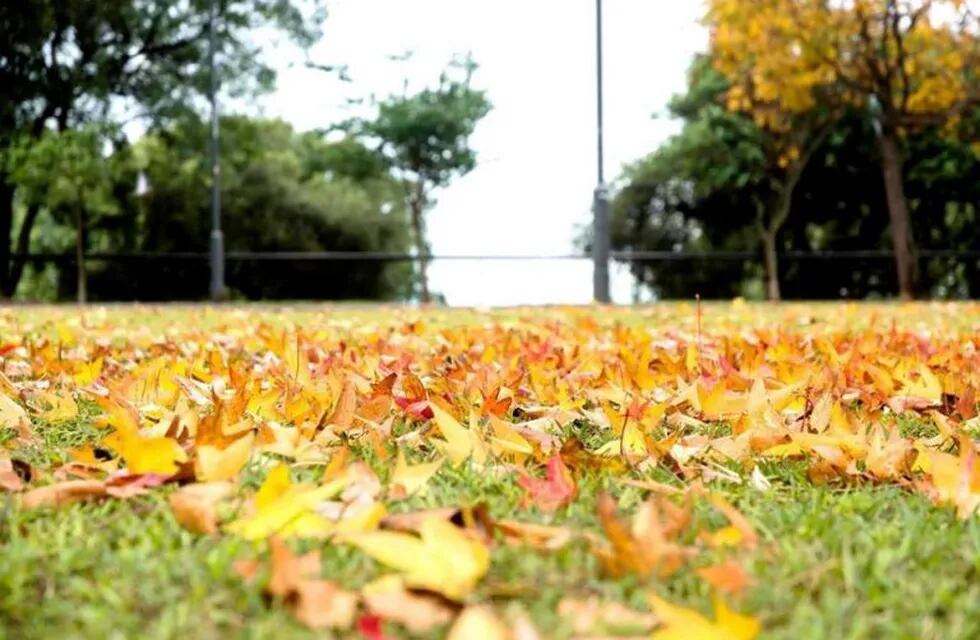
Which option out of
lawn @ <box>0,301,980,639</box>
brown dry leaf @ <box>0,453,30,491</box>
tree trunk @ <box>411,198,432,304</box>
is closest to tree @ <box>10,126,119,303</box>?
tree trunk @ <box>411,198,432,304</box>

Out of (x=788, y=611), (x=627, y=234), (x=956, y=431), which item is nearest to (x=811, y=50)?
A: (x=627, y=234)

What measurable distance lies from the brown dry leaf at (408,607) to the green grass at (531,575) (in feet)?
0.06

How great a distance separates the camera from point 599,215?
14078 millimetres

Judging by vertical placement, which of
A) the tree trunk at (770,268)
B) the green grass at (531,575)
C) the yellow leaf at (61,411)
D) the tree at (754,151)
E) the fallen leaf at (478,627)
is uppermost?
the tree at (754,151)

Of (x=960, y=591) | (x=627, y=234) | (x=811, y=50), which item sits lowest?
(x=960, y=591)

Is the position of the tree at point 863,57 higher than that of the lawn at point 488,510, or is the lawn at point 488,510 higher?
the tree at point 863,57

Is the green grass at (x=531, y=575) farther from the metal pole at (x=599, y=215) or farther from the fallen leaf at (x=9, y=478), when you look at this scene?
the metal pole at (x=599, y=215)

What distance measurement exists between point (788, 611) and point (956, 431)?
45.6 inches

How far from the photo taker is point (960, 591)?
3.71 ft

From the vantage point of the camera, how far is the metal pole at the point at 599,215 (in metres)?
13.2

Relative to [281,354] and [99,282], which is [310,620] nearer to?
[281,354]

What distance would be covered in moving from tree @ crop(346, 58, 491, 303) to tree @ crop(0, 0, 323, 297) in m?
2.46

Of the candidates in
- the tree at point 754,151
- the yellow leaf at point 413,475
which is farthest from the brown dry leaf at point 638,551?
the tree at point 754,151

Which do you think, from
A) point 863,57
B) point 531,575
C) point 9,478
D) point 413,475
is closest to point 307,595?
point 531,575
